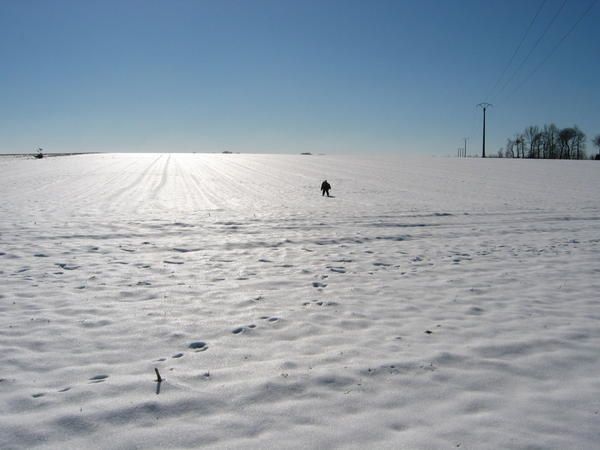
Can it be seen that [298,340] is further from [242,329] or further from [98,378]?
[98,378]

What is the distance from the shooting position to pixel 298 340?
562 centimetres

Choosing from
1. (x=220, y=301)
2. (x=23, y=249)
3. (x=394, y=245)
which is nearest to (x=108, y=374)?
(x=220, y=301)

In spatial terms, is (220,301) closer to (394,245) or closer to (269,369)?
(269,369)

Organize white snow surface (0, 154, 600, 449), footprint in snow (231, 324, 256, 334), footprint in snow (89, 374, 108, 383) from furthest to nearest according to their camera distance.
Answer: footprint in snow (231, 324, 256, 334) → footprint in snow (89, 374, 108, 383) → white snow surface (0, 154, 600, 449)

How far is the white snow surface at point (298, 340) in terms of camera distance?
3816 mm

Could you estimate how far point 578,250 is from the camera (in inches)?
440

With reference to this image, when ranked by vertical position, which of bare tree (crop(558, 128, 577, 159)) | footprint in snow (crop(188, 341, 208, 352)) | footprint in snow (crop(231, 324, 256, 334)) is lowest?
footprint in snow (crop(188, 341, 208, 352))

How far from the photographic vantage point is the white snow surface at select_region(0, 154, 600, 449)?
12.5 ft

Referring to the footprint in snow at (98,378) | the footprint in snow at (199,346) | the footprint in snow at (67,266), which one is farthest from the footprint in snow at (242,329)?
the footprint in snow at (67,266)

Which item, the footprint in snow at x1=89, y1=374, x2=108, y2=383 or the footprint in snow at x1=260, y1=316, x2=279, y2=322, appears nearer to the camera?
the footprint in snow at x1=89, y1=374, x2=108, y2=383

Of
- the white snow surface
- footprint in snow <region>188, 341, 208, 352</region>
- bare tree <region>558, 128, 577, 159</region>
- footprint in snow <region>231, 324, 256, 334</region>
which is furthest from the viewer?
bare tree <region>558, 128, 577, 159</region>

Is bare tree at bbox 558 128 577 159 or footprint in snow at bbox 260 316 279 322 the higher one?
bare tree at bbox 558 128 577 159

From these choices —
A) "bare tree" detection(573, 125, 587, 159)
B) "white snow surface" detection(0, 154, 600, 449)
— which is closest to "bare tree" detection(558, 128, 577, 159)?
"bare tree" detection(573, 125, 587, 159)

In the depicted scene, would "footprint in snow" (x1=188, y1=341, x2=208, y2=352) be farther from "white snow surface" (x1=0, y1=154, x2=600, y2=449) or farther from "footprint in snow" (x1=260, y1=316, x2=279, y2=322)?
"footprint in snow" (x1=260, y1=316, x2=279, y2=322)
